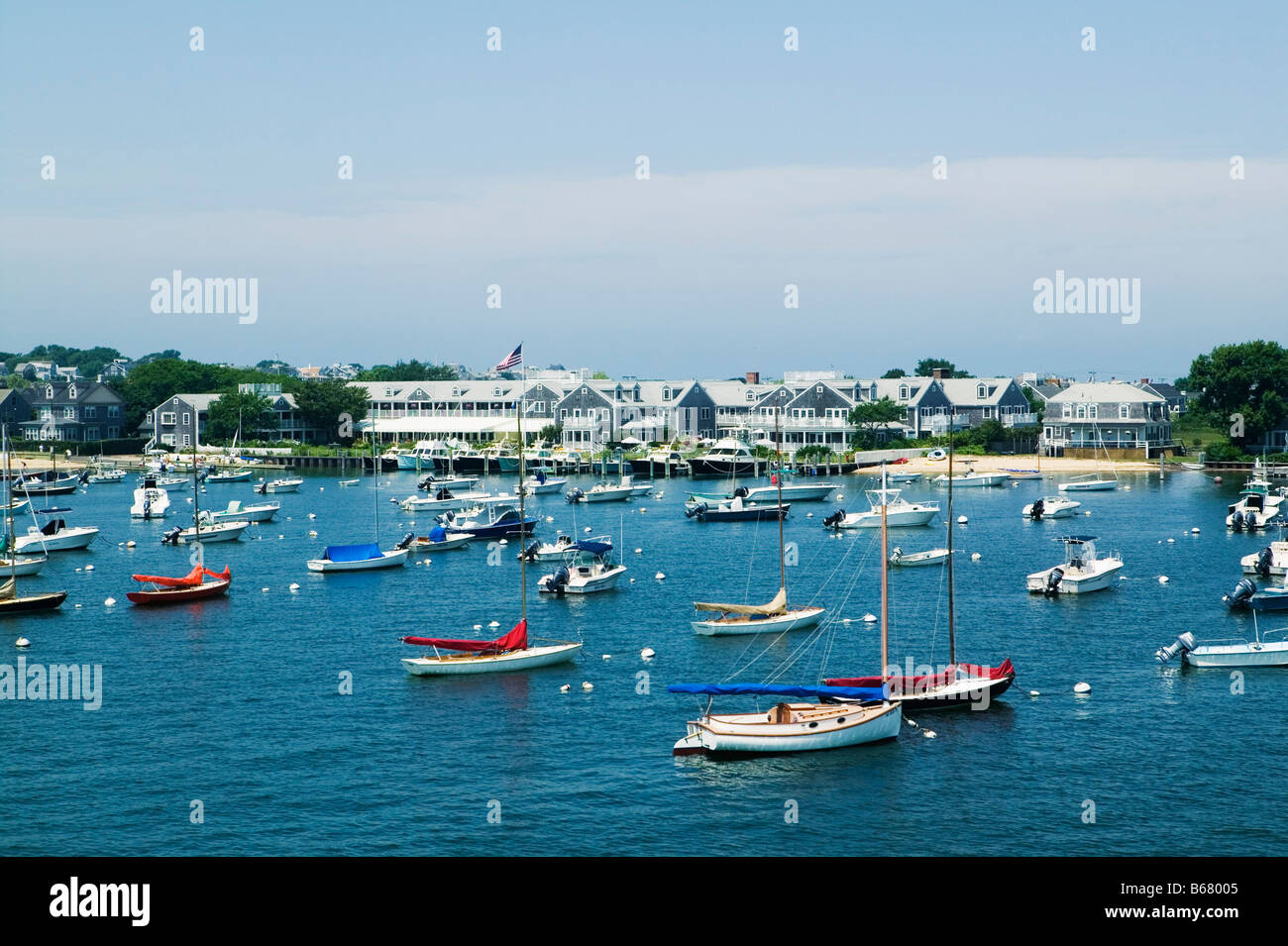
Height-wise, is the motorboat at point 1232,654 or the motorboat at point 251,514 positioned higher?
the motorboat at point 251,514

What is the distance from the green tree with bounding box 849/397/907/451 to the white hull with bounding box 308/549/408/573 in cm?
8260

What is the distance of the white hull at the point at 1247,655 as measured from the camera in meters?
41.3

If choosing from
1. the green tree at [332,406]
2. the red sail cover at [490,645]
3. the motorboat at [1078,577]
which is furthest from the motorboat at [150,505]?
the green tree at [332,406]

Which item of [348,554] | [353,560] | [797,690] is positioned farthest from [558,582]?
[797,690]

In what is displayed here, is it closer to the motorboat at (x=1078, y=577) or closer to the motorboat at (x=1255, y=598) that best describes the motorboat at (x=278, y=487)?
the motorboat at (x=1078, y=577)

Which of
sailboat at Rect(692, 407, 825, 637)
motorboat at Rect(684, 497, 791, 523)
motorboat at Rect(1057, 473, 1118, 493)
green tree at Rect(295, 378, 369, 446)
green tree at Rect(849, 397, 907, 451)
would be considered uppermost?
green tree at Rect(295, 378, 369, 446)

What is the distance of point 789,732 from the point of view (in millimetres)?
32188

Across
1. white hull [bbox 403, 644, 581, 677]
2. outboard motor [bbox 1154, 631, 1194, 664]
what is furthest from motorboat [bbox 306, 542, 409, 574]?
outboard motor [bbox 1154, 631, 1194, 664]

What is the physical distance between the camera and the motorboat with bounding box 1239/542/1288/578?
193 feet

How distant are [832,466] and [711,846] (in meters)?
109

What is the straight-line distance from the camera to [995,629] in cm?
4897

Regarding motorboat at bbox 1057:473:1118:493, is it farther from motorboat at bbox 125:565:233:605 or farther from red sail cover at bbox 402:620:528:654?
red sail cover at bbox 402:620:528:654

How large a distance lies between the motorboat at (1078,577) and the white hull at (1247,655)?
1445cm
